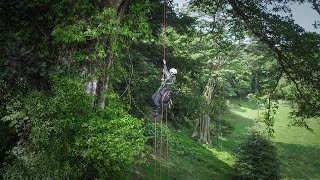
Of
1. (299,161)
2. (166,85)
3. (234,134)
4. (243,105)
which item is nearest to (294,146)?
(299,161)

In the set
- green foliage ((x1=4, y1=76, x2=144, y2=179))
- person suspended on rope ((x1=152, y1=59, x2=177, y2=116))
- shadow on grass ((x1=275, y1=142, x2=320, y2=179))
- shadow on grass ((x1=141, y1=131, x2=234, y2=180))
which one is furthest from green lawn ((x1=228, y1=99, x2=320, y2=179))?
green foliage ((x1=4, y1=76, x2=144, y2=179))

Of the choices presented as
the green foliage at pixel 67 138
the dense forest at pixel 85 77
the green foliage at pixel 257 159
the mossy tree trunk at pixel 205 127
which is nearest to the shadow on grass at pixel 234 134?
the mossy tree trunk at pixel 205 127

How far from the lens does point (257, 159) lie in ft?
58.9

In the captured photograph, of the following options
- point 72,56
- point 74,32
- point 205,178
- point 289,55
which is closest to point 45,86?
point 72,56

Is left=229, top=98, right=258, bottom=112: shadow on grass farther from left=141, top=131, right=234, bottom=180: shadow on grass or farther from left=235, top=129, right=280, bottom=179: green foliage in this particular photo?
left=235, top=129, right=280, bottom=179: green foliage

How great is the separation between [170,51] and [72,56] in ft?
21.4

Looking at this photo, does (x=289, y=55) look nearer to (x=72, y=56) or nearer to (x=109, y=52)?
(x=109, y=52)

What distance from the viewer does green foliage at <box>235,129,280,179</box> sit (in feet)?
57.5

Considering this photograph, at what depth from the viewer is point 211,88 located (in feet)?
A: 82.5

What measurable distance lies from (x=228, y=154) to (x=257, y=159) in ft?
22.9

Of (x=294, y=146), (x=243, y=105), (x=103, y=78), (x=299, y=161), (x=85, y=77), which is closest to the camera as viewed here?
(x=85, y=77)

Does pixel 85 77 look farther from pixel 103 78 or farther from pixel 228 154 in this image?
pixel 228 154

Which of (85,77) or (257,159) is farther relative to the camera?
(257,159)

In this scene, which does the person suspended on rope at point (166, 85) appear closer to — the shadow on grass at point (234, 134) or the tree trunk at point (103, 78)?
the tree trunk at point (103, 78)
